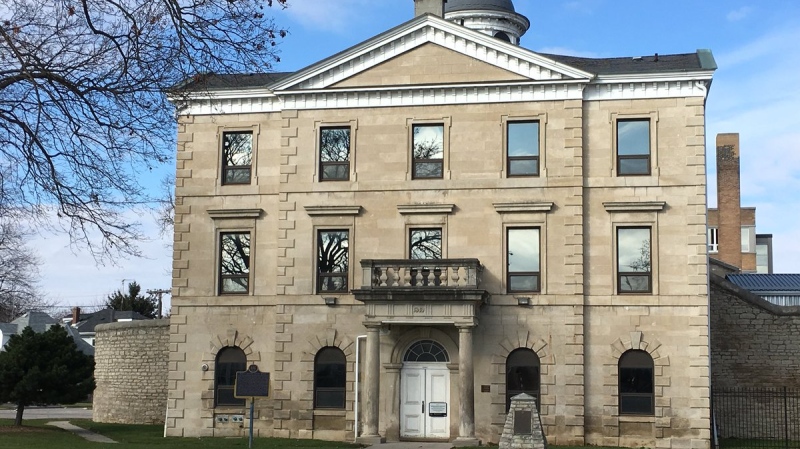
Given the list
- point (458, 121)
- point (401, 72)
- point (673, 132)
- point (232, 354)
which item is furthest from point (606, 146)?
point (232, 354)

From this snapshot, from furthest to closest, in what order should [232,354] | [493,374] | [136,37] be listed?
[232,354]
[493,374]
[136,37]

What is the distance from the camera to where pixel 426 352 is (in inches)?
1260

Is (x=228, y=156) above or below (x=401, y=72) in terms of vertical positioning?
below

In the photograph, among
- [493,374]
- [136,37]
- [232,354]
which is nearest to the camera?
[136,37]

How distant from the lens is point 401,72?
3312 centimetres

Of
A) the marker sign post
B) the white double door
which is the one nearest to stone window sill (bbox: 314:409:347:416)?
the white double door

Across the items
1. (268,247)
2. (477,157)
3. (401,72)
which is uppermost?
(401,72)

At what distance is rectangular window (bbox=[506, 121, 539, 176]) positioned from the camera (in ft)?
106

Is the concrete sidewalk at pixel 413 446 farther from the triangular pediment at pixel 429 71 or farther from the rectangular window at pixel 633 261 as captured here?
the triangular pediment at pixel 429 71

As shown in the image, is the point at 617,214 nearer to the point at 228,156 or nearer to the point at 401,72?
the point at 401,72

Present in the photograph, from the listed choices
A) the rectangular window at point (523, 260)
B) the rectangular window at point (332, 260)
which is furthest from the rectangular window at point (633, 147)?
the rectangular window at point (332, 260)

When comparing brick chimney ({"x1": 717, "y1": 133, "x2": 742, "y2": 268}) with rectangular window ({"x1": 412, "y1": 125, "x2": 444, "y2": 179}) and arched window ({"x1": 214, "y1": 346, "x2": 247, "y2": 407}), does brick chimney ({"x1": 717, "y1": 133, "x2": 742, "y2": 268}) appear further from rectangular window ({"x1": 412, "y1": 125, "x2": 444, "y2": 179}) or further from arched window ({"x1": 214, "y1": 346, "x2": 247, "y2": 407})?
arched window ({"x1": 214, "y1": 346, "x2": 247, "y2": 407})

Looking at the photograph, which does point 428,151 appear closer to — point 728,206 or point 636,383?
point 636,383

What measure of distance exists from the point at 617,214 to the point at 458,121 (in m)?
5.65
